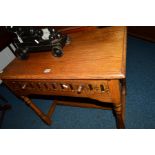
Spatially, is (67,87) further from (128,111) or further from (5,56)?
(5,56)

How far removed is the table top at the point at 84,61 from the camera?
3.51 feet

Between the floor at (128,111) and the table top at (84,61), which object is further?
the floor at (128,111)

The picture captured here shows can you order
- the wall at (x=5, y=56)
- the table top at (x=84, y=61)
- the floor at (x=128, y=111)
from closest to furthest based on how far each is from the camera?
the table top at (x=84, y=61) → the floor at (x=128, y=111) → the wall at (x=5, y=56)

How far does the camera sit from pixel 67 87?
1263mm

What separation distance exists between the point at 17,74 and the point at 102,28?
821 mm

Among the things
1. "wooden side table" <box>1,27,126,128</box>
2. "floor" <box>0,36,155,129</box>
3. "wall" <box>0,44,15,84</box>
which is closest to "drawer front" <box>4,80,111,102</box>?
"wooden side table" <box>1,27,126,128</box>

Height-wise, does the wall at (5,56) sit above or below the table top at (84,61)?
below

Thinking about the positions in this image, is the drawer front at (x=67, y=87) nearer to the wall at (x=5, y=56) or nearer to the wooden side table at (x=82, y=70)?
the wooden side table at (x=82, y=70)

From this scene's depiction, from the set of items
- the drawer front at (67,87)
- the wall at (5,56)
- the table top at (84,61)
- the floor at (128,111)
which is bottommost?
the floor at (128,111)

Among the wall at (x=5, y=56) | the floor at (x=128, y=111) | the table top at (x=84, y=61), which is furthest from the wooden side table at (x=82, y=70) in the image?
the wall at (x=5, y=56)

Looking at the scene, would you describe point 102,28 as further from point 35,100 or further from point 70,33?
point 35,100

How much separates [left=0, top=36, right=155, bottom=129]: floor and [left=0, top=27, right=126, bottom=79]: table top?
2.89ft

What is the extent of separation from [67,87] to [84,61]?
23 cm

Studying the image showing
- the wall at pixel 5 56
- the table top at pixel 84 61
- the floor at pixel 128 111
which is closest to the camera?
the table top at pixel 84 61
